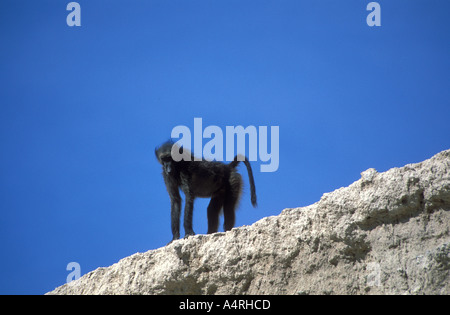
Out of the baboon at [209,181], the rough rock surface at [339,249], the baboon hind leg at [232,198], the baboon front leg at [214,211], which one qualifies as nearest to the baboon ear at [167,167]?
the baboon at [209,181]

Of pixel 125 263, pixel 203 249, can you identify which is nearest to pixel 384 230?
pixel 203 249

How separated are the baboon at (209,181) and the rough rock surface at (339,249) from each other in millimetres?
3612

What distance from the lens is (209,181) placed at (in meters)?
9.46

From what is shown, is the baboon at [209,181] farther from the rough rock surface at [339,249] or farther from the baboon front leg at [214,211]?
the rough rock surface at [339,249]

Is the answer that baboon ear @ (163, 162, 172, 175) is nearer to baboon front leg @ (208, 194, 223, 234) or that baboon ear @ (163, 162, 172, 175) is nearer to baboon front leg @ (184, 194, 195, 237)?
baboon front leg @ (184, 194, 195, 237)

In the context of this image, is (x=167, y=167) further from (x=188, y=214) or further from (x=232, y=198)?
(x=232, y=198)

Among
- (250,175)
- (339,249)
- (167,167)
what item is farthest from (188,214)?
(339,249)

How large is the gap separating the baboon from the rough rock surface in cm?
361

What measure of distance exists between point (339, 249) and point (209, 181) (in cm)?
463

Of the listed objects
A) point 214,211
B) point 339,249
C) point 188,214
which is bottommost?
point 339,249
